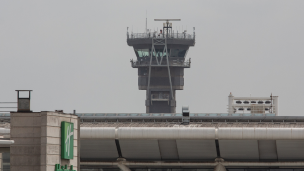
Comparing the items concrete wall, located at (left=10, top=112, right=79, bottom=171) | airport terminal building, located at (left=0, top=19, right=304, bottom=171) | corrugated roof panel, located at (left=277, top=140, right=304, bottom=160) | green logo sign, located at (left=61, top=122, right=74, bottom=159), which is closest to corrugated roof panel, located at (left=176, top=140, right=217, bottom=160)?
airport terminal building, located at (left=0, top=19, right=304, bottom=171)

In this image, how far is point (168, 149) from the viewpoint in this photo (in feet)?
258

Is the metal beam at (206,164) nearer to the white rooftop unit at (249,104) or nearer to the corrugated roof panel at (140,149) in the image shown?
the corrugated roof panel at (140,149)

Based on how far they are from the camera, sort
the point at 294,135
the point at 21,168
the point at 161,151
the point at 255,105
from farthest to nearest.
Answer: the point at 255,105 → the point at 161,151 → the point at 294,135 → the point at 21,168

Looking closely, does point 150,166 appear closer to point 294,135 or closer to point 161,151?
point 161,151

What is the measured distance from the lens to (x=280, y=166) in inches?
3083

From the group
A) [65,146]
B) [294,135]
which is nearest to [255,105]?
[294,135]

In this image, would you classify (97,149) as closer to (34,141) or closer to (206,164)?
(206,164)

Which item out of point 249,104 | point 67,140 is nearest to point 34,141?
point 67,140

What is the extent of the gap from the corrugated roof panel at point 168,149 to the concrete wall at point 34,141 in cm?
3129

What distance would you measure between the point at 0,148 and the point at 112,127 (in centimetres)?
2865

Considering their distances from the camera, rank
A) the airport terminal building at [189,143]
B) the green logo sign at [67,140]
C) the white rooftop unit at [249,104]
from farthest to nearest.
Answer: the white rooftop unit at [249,104]
the airport terminal building at [189,143]
the green logo sign at [67,140]

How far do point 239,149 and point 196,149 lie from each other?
463cm

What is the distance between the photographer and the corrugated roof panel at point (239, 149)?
251 feet

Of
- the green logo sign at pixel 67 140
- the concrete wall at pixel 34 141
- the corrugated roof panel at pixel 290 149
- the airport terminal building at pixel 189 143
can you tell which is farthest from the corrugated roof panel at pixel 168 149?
the concrete wall at pixel 34 141
